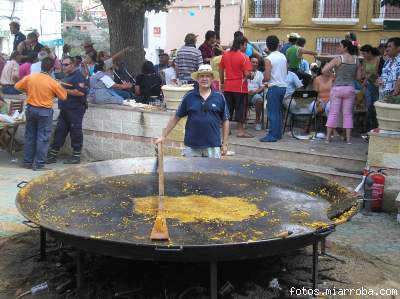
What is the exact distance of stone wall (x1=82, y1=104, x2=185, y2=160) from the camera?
970 cm

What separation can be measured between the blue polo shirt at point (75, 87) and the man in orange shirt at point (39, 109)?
0.31 metres

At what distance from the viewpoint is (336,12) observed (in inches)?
973

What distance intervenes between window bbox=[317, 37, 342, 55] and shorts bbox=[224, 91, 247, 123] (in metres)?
16.6

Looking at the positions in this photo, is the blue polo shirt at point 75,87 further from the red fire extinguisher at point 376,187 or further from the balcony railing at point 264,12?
the balcony railing at point 264,12

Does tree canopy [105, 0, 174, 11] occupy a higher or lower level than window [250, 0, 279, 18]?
lower

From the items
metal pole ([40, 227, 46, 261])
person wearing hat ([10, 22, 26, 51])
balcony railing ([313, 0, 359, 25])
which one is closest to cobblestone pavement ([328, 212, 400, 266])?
metal pole ([40, 227, 46, 261])

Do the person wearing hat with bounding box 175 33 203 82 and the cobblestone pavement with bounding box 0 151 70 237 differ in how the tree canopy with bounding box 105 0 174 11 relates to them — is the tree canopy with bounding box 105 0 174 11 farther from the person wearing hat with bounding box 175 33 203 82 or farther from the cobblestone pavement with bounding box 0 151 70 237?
the cobblestone pavement with bounding box 0 151 70 237

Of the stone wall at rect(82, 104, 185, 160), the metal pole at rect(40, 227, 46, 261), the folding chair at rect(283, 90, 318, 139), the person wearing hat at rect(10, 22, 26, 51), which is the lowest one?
the metal pole at rect(40, 227, 46, 261)

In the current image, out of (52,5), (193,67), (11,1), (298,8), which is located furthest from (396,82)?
(52,5)

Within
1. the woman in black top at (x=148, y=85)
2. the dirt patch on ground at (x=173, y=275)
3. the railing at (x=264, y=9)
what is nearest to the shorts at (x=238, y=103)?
the woman in black top at (x=148, y=85)

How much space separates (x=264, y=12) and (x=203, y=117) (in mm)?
20982

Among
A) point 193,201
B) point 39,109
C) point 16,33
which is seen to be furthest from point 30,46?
point 193,201

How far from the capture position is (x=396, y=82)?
28.3 feet

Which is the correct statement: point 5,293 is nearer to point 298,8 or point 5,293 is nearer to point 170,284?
point 170,284
